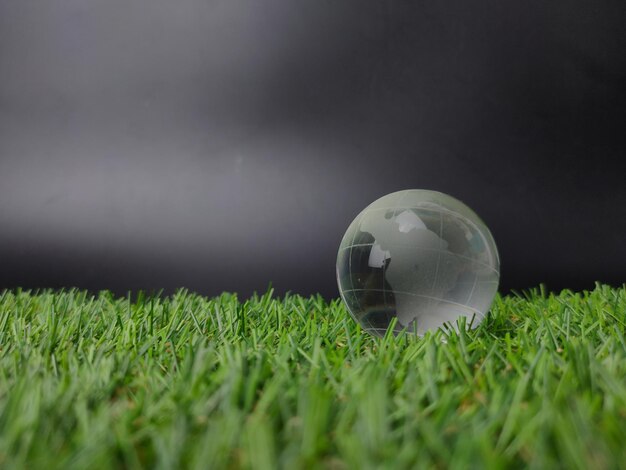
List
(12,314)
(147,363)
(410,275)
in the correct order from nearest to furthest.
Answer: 1. (147,363)
2. (410,275)
3. (12,314)

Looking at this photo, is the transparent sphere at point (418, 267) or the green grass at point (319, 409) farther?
the transparent sphere at point (418, 267)

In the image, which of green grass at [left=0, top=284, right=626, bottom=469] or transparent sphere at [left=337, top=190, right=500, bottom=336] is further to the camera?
transparent sphere at [left=337, top=190, right=500, bottom=336]

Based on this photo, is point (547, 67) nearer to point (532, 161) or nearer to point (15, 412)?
point (532, 161)

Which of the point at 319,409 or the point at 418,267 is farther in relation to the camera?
the point at 418,267

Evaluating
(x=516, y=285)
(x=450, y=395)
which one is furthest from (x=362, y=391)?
(x=516, y=285)

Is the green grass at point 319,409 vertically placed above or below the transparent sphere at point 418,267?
below

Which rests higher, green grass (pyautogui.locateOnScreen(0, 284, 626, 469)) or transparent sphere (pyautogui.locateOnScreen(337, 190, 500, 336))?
transparent sphere (pyautogui.locateOnScreen(337, 190, 500, 336))

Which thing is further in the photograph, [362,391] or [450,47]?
[450,47]

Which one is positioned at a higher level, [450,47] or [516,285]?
[450,47]
